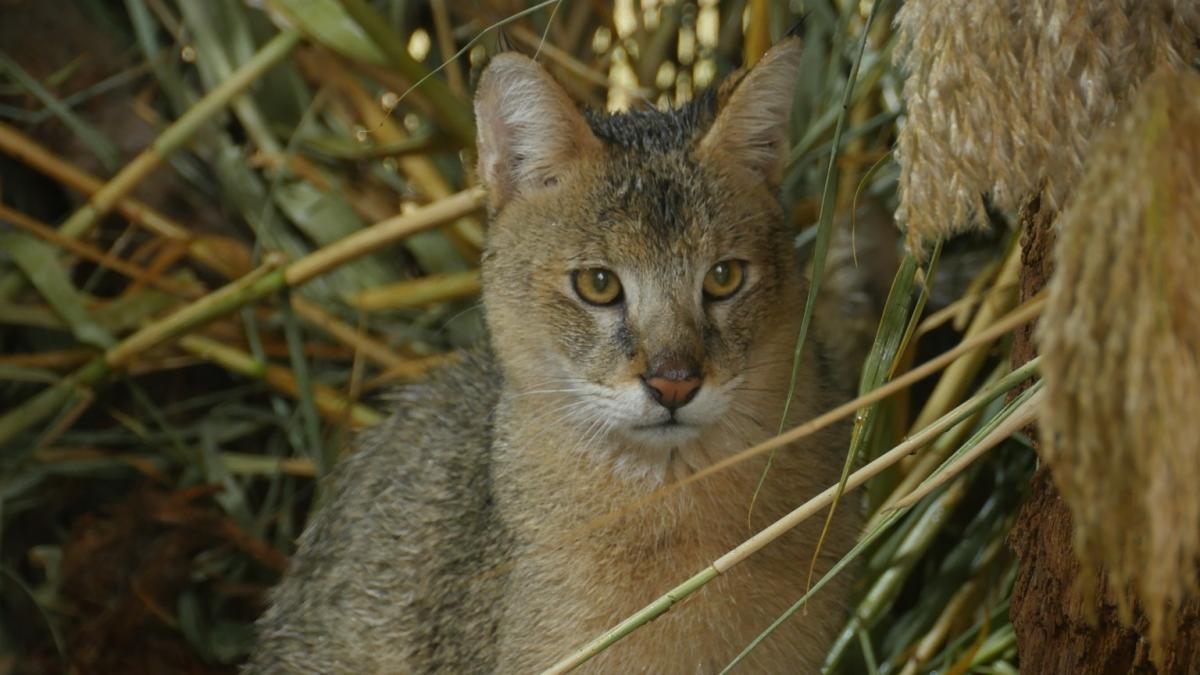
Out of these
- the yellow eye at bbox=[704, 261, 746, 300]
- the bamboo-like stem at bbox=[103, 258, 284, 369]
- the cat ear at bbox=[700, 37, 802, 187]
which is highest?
the bamboo-like stem at bbox=[103, 258, 284, 369]

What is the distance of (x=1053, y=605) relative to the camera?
1760mm

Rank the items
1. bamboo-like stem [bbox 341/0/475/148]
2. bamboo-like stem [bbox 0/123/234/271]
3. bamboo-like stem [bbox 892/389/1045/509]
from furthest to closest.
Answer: bamboo-like stem [bbox 0/123/234/271] → bamboo-like stem [bbox 341/0/475/148] → bamboo-like stem [bbox 892/389/1045/509]

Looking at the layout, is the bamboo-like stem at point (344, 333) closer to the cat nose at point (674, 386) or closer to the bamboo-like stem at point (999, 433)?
the cat nose at point (674, 386)

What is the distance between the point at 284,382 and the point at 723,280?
1.60 meters

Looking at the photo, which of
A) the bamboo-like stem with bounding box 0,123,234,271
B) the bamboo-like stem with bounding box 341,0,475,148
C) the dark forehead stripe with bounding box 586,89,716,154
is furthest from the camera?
the bamboo-like stem with bounding box 0,123,234,271

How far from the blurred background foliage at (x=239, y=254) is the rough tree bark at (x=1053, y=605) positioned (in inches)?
35.8

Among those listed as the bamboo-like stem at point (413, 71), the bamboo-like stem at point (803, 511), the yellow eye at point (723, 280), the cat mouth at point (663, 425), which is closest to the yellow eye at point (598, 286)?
the yellow eye at point (723, 280)

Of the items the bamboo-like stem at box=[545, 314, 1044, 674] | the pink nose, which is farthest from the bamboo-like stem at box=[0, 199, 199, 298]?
the bamboo-like stem at box=[545, 314, 1044, 674]

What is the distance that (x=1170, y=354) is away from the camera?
94 centimetres

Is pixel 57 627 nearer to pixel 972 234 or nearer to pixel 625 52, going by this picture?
pixel 625 52

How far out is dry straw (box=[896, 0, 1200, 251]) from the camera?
128 centimetres

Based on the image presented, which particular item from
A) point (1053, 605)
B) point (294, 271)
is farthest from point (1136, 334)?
point (294, 271)

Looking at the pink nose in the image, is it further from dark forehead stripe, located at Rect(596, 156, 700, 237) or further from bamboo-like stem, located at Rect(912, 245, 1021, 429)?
bamboo-like stem, located at Rect(912, 245, 1021, 429)

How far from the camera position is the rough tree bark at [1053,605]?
5.30 feet
